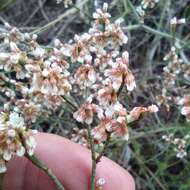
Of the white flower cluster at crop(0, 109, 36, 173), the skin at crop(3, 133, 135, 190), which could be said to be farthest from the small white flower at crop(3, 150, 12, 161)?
the skin at crop(3, 133, 135, 190)

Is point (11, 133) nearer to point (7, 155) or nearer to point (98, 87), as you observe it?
point (7, 155)

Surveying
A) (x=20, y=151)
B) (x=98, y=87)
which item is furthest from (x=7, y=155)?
(x=98, y=87)

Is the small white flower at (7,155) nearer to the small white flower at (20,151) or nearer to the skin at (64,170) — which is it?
the small white flower at (20,151)

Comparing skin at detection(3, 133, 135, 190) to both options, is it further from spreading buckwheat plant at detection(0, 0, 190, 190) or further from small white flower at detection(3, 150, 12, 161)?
small white flower at detection(3, 150, 12, 161)

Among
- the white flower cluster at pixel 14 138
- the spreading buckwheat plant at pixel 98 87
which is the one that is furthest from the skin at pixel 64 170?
the white flower cluster at pixel 14 138

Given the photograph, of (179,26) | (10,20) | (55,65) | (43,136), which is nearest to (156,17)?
(179,26)

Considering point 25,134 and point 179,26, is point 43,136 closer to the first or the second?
point 25,134
